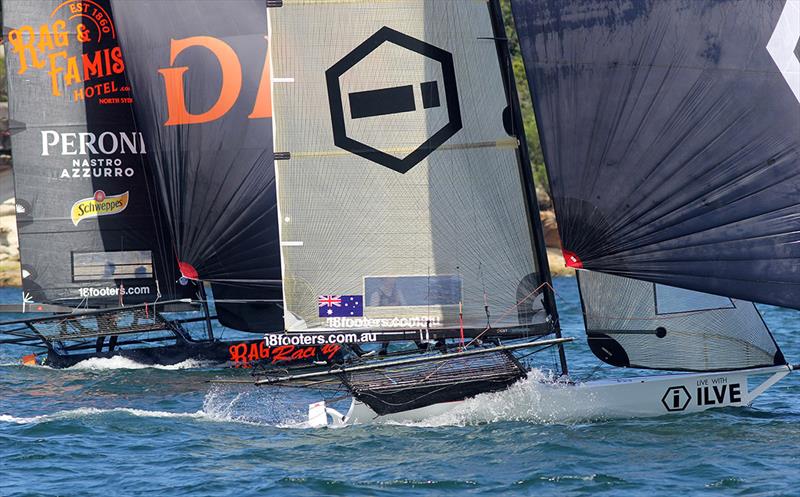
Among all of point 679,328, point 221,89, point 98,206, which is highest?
point 221,89

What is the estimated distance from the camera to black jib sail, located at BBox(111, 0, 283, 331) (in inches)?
767

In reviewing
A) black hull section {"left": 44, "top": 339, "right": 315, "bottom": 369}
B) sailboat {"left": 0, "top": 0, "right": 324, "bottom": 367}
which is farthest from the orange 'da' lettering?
black hull section {"left": 44, "top": 339, "right": 315, "bottom": 369}

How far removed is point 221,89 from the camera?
19609mm

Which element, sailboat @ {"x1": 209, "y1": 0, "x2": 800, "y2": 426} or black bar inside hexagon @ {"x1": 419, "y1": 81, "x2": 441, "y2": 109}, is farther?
black bar inside hexagon @ {"x1": 419, "y1": 81, "x2": 441, "y2": 109}

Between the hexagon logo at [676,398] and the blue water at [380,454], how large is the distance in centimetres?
16

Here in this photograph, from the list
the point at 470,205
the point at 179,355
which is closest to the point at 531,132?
the point at 179,355

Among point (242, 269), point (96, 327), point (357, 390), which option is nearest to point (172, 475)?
point (357, 390)

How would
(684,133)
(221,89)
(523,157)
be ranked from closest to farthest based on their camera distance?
(684,133), (523,157), (221,89)

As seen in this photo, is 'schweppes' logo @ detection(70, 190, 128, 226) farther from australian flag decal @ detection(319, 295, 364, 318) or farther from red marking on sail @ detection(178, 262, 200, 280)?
australian flag decal @ detection(319, 295, 364, 318)

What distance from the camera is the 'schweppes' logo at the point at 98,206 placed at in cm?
2164

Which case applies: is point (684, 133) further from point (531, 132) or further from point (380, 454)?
point (531, 132)

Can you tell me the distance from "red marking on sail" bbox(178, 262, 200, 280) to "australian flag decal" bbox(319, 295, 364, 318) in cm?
589

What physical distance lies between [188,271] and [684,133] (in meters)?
9.19

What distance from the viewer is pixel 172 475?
41.4 feet
